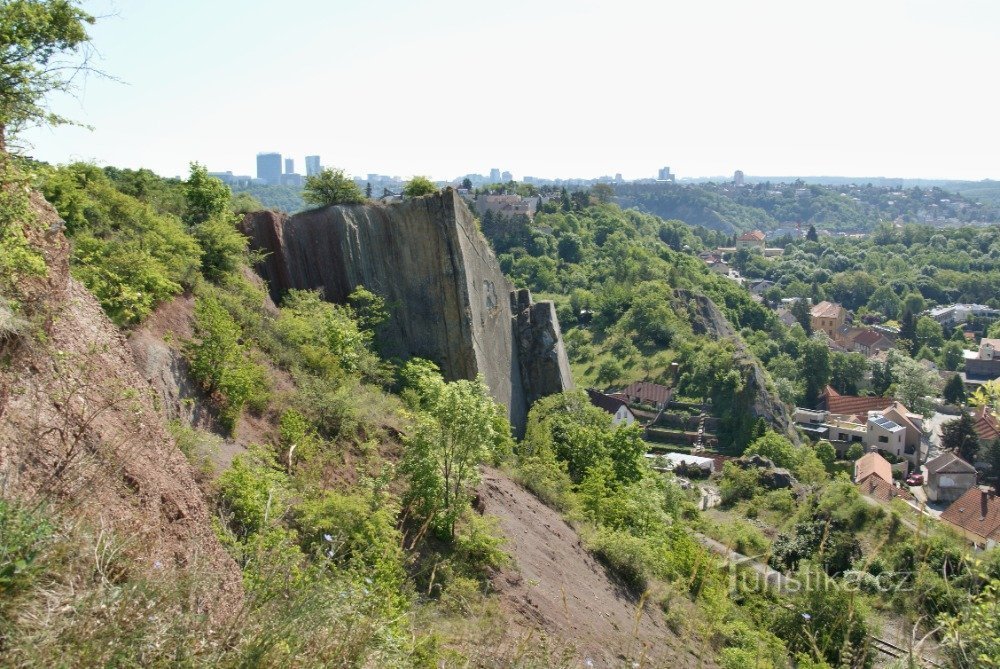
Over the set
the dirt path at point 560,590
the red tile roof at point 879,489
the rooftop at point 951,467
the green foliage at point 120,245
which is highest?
the green foliage at point 120,245

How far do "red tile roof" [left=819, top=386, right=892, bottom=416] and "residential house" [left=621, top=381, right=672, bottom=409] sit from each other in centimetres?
1899

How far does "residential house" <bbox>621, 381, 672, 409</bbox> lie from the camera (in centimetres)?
4800

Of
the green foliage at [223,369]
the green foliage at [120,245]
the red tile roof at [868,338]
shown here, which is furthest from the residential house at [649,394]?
the red tile roof at [868,338]

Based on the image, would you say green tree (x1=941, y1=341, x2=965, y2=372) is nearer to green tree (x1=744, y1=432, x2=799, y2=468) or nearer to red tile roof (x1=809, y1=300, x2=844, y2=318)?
red tile roof (x1=809, y1=300, x2=844, y2=318)

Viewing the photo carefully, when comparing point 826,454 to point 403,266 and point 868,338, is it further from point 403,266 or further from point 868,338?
point 868,338

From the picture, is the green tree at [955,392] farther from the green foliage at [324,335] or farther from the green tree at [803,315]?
the green foliage at [324,335]

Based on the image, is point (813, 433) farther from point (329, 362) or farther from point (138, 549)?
point (138, 549)

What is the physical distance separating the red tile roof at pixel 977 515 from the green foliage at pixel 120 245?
2609cm

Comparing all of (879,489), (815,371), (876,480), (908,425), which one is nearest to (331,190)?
(879,489)

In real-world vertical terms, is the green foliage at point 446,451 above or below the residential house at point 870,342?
above

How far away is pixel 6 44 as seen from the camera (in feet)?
24.3

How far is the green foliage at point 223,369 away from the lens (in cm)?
1170

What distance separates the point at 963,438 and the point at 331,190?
46.5m

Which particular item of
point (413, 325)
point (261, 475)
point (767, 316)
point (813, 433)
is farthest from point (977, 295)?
point (261, 475)
